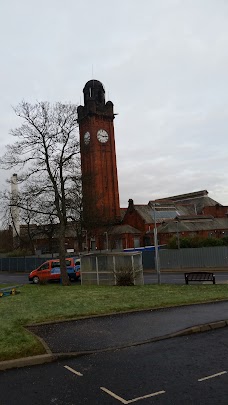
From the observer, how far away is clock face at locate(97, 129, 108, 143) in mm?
75950

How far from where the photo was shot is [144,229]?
64688 millimetres

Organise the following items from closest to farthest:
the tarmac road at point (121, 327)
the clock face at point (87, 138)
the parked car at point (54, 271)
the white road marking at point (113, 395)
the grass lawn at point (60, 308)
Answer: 1. the white road marking at point (113, 395)
2. the grass lawn at point (60, 308)
3. the tarmac road at point (121, 327)
4. the parked car at point (54, 271)
5. the clock face at point (87, 138)

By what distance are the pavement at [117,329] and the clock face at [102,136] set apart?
2615 inches

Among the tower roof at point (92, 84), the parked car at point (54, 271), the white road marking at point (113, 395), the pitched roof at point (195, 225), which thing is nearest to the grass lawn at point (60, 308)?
the white road marking at point (113, 395)

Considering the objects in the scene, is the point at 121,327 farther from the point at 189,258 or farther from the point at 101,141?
the point at 101,141

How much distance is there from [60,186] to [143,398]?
1926 centimetres

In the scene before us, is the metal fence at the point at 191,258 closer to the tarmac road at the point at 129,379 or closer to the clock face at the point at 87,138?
the tarmac road at the point at 129,379

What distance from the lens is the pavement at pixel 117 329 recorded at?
7438mm

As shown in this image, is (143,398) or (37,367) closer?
(143,398)

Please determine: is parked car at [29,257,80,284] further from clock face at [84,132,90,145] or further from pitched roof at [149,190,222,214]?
clock face at [84,132,90,145]

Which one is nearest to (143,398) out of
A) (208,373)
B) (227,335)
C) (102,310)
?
(208,373)

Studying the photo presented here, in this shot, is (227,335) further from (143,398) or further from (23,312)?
(23,312)

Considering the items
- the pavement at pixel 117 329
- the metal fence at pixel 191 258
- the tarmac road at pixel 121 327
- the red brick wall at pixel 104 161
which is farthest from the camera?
the red brick wall at pixel 104 161

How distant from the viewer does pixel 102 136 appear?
251 feet
